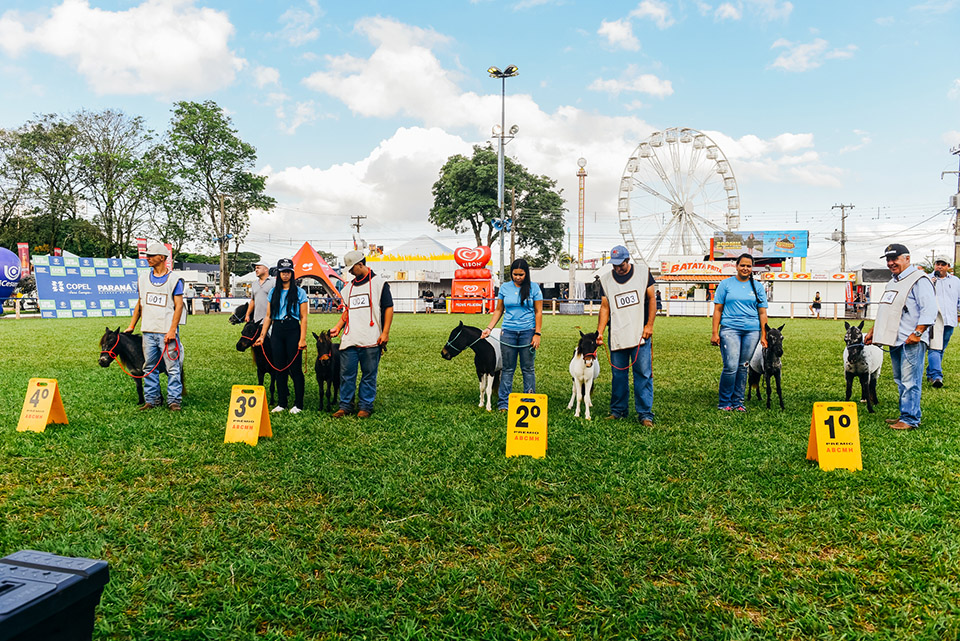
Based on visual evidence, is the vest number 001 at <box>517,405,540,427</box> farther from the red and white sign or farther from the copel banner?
the copel banner

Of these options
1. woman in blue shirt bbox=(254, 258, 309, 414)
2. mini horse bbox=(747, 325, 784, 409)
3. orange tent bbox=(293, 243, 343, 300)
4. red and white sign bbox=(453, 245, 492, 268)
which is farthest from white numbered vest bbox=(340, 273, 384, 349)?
red and white sign bbox=(453, 245, 492, 268)

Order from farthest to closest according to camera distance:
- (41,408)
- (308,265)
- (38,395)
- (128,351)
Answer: (308,265), (128,351), (38,395), (41,408)

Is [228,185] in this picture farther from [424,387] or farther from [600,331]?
[600,331]

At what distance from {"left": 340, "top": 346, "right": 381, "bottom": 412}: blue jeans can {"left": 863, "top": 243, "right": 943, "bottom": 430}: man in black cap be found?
5.55m

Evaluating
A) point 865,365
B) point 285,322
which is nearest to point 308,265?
point 285,322

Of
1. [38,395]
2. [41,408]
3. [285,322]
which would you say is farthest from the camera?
[285,322]

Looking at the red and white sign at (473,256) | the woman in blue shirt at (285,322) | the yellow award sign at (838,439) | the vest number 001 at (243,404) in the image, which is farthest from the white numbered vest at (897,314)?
the red and white sign at (473,256)

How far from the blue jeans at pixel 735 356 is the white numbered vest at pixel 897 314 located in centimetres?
125

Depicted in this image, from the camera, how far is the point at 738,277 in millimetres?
6781

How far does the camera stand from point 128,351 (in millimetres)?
6871

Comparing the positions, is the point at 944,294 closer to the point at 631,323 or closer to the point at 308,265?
the point at 631,323

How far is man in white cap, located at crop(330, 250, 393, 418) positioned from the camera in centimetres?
640

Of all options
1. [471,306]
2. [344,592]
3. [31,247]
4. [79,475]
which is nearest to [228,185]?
[31,247]

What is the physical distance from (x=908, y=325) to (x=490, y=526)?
16.9ft
